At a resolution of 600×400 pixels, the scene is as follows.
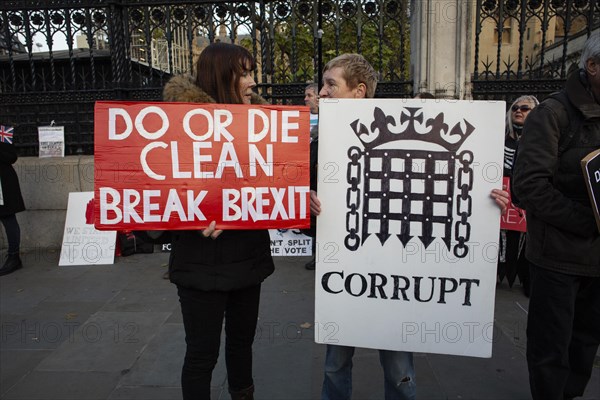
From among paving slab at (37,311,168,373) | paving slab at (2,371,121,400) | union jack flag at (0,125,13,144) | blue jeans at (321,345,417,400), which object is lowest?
paving slab at (2,371,121,400)

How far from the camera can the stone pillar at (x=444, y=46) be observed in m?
5.98

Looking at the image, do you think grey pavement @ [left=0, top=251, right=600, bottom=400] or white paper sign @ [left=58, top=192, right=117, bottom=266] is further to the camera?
white paper sign @ [left=58, top=192, right=117, bottom=266]

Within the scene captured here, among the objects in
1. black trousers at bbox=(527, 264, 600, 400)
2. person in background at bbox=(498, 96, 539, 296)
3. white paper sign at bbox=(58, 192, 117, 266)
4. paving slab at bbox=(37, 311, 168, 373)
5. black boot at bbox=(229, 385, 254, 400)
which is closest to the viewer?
black trousers at bbox=(527, 264, 600, 400)

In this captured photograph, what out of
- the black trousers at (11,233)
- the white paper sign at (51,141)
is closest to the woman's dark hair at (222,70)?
the black trousers at (11,233)

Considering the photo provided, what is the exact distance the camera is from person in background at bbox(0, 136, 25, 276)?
5.69 m

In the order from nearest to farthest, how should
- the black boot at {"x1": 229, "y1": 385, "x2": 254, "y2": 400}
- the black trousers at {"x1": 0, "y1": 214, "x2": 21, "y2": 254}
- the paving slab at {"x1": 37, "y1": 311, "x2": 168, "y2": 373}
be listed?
the black boot at {"x1": 229, "y1": 385, "x2": 254, "y2": 400}, the paving slab at {"x1": 37, "y1": 311, "x2": 168, "y2": 373}, the black trousers at {"x1": 0, "y1": 214, "x2": 21, "y2": 254}

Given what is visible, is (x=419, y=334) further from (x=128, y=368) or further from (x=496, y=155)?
(x=128, y=368)

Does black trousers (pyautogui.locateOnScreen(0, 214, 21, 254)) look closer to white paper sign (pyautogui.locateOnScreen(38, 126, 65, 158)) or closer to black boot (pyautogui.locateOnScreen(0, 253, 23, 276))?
black boot (pyautogui.locateOnScreen(0, 253, 23, 276))

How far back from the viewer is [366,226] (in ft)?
7.41

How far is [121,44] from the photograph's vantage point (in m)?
6.66

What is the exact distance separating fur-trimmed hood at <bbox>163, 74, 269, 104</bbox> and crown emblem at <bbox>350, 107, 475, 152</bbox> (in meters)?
0.73

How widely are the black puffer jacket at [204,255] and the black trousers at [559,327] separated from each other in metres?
1.53

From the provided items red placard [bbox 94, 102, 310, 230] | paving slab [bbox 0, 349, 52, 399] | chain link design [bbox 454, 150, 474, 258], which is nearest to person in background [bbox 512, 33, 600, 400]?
chain link design [bbox 454, 150, 474, 258]

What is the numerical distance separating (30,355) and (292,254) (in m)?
3.00
